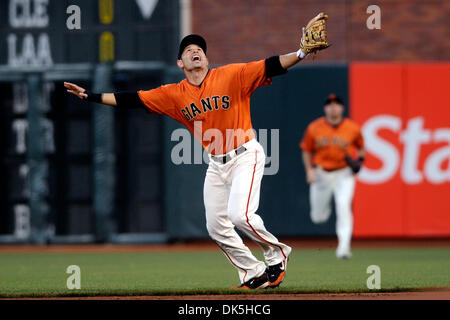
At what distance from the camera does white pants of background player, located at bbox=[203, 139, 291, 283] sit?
7.18 meters

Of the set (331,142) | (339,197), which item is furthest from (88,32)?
(339,197)

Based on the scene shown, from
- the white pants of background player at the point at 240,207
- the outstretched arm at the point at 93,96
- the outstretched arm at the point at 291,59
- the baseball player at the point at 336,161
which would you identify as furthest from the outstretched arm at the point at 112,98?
the baseball player at the point at 336,161

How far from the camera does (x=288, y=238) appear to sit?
14.2 m

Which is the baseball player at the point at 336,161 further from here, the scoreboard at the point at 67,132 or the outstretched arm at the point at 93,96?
the outstretched arm at the point at 93,96

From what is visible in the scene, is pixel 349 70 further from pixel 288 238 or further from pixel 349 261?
pixel 349 261

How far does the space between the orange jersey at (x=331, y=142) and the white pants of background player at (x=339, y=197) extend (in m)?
0.12

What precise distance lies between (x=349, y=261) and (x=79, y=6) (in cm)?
615

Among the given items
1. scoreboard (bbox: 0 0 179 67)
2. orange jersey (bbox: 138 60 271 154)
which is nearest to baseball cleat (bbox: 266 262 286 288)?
orange jersey (bbox: 138 60 271 154)

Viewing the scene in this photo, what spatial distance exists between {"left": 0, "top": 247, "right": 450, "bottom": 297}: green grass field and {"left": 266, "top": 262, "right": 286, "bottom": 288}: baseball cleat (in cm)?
9

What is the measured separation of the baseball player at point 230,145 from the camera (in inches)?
283

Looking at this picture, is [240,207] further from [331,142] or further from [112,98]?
[331,142]

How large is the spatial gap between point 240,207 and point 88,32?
768 cm

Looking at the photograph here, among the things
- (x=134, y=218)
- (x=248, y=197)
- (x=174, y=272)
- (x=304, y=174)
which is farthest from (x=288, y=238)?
(x=248, y=197)

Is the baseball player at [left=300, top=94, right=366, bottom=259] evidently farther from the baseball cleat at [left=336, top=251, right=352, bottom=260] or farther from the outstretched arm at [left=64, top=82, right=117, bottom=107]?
the outstretched arm at [left=64, top=82, right=117, bottom=107]
